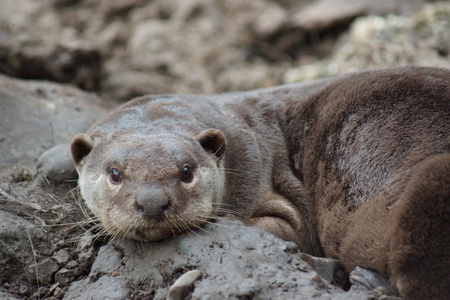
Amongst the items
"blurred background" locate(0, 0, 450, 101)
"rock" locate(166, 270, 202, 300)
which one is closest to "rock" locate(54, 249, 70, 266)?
"rock" locate(166, 270, 202, 300)

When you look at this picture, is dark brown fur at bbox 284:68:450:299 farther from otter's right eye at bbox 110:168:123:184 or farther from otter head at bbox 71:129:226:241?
otter's right eye at bbox 110:168:123:184

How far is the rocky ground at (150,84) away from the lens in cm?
430

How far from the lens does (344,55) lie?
34.3 feet

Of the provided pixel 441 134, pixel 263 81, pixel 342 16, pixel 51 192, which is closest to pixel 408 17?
pixel 342 16

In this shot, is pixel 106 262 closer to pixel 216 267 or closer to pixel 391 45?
pixel 216 267

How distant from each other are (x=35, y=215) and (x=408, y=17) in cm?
878

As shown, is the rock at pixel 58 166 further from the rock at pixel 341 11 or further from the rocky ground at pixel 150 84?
the rock at pixel 341 11

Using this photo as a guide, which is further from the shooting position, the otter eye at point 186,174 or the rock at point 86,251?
the rock at point 86,251

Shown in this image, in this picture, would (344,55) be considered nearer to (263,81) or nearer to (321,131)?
(263,81)

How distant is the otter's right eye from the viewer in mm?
4453

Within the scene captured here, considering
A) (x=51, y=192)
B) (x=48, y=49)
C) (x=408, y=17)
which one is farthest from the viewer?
(x=408, y=17)

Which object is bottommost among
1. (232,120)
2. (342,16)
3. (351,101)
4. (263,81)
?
(263,81)

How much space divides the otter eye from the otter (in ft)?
0.05

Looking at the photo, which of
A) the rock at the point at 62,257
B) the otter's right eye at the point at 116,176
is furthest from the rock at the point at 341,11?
the rock at the point at 62,257
